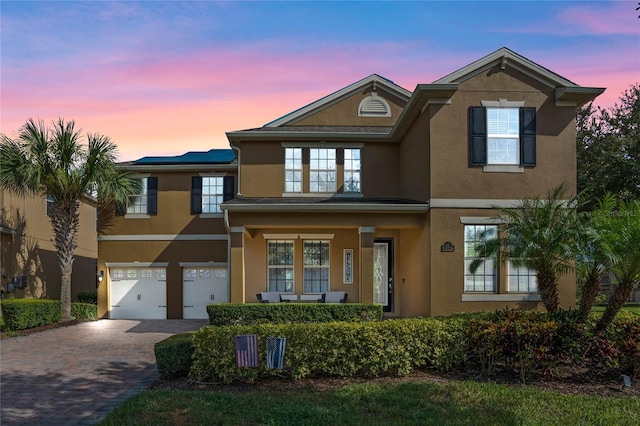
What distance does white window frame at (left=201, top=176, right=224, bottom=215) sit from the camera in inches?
814

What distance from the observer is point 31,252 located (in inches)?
885

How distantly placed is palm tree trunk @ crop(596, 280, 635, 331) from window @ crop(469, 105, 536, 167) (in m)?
5.46

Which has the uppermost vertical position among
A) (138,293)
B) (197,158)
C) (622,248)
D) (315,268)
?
(197,158)

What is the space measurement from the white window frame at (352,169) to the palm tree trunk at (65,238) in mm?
9866

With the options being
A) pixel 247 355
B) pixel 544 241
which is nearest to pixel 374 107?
pixel 544 241

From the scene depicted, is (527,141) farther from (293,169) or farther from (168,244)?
(168,244)

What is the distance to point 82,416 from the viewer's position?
24.5ft

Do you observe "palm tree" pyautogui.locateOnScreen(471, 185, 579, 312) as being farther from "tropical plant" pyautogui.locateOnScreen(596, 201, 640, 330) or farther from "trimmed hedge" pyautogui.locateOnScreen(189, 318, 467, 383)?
"trimmed hedge" pyautogui.locateOnScreen(189, 318, 467, 383)

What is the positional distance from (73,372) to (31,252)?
14.1 meters

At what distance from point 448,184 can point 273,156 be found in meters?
6.38

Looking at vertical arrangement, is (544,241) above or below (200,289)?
above

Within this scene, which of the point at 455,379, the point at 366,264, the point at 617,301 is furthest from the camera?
the point at 366,264

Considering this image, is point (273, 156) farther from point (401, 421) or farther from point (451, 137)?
point (401, 421)

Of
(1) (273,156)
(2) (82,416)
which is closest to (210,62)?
(1) (273,156)
